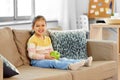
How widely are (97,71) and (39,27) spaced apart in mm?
787

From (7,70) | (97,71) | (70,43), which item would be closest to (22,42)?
(70,43)

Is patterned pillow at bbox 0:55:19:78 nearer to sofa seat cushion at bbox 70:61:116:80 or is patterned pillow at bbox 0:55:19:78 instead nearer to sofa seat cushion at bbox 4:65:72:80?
sofa seat cushion at bbox 4:65:72:80

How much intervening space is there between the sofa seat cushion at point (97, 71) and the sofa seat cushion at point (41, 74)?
0.13 m

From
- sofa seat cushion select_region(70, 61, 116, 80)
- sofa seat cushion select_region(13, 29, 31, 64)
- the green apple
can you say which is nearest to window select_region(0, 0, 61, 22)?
sofa seat cushion select_region(13, 29, 31, 64)

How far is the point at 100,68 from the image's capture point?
304 cm

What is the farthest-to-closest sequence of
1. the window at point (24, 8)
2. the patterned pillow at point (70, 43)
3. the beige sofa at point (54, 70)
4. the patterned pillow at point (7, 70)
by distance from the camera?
the window at point (24, 8) → the patterned pillow at point (70, 43) → the beige sofa at point (54, 70) → the patterned pillow at point (7, 70)

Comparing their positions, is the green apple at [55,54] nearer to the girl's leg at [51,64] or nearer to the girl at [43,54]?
the girl at [43,54]

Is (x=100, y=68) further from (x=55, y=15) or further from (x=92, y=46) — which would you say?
(x=55, y=15)

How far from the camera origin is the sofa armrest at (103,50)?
3.33 m

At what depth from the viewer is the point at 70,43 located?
3.38m

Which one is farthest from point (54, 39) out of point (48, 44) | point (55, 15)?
point (55, 15)

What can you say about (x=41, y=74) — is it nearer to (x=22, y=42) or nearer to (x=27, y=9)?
(x=22, y=42)

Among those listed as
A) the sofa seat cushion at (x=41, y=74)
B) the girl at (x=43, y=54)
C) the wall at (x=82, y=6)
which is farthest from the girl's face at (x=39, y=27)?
the wall at (x=82, y=6)

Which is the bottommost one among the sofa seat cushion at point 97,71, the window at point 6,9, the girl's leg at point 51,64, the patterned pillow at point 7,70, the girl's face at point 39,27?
the sofa seat cushion at point 97,71
